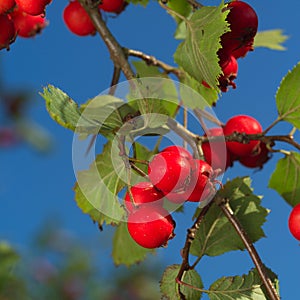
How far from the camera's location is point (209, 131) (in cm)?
126

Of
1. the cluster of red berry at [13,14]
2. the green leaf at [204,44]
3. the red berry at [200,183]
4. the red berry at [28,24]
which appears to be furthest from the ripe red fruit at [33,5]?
the red berry at [200,183]

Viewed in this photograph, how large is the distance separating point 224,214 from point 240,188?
74 mm

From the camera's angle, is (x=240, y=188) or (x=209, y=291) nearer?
(x=209, y=291)

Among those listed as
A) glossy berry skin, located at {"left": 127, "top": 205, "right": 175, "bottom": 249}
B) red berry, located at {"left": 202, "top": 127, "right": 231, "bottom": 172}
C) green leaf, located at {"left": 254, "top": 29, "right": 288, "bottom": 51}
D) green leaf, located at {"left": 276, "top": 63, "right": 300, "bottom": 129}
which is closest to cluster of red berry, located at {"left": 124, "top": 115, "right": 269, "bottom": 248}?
glossy berry skin, located at {"left": 127, "top": 205, "right": 175, "bottom": 249}

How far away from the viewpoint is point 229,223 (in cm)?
109

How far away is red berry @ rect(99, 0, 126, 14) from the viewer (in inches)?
49.5

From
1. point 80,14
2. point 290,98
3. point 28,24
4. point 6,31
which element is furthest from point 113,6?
point 290,98

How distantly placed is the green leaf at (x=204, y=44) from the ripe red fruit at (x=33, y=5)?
0.26 m

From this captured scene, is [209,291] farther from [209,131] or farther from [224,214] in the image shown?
[209,131]

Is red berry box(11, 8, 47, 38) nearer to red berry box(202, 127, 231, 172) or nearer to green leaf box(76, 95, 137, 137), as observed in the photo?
green leaf box(76, 95, 137, 137)

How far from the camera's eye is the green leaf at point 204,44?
90 centimetres

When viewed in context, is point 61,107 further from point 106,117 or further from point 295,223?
point 295,223

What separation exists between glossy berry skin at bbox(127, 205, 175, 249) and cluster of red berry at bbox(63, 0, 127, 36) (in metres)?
0.59

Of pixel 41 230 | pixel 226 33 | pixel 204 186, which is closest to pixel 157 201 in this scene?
pixel 204 186
